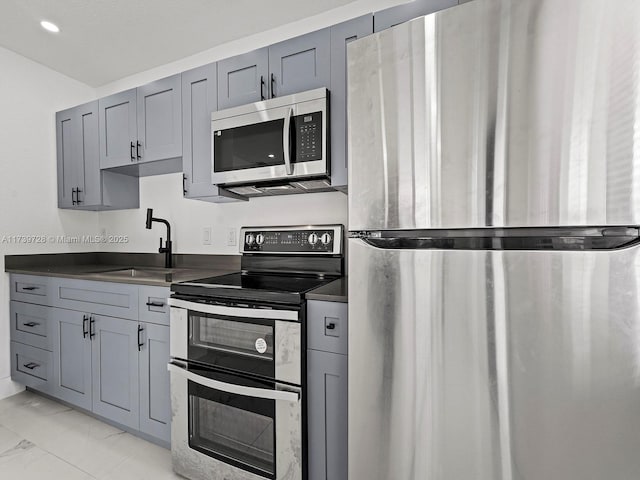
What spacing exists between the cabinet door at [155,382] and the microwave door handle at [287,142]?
3.54ft

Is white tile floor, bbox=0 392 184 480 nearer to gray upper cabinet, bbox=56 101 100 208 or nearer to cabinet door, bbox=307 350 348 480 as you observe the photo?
cabinet door, bbox=307 350 348 480

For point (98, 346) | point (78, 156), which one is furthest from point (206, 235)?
point (78, 156)

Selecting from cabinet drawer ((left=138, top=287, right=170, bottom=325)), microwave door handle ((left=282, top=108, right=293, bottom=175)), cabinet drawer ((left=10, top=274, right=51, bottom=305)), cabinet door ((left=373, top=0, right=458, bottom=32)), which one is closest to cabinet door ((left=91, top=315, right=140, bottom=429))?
cabinet drawer ((left=138, top=287, right=170, bottom=325))

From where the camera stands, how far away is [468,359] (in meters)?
0.99

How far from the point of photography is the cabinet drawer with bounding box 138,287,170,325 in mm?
1825

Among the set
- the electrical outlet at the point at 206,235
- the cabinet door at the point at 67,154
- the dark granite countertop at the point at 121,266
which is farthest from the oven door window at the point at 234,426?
the cabinet door at the point at 67,154

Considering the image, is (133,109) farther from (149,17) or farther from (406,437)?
(406,437)

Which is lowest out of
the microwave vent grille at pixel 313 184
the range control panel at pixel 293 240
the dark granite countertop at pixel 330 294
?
the dark granite countertop at pixel 330 294

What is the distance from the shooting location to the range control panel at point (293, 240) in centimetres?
194

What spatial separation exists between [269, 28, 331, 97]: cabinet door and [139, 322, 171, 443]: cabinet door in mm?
1459

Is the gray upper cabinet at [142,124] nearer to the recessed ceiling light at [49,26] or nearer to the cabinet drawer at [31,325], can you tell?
the recessed ceiling light at [49,26]

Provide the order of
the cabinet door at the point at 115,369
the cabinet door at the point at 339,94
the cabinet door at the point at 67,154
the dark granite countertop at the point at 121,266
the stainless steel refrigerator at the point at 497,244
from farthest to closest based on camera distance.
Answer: the cabinet door at the point at 67,154, the dark granite countertop at the point at 121,266, the cabinet door at the point at 115,369, the cabinet door at the point at 339,94, the stainless steel refrigerator at the point at 497,244

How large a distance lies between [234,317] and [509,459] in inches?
43.4

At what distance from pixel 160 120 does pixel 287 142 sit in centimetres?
106
